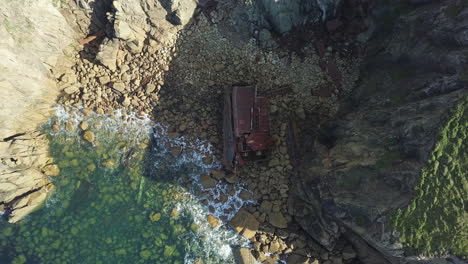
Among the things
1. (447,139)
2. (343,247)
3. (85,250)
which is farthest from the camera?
(85,250)

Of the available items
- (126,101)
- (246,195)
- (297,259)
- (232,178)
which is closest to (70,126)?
(126,101)

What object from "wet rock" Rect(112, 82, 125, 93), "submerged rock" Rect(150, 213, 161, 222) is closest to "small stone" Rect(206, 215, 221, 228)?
"submerged rock" Rect(150, 213, 161, 222)

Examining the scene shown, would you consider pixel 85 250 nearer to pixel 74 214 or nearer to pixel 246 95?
pixel 74 214

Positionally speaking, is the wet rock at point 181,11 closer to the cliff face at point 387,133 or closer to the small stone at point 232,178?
the small stone at point 232,178

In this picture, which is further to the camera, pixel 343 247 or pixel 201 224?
pixel 201 224

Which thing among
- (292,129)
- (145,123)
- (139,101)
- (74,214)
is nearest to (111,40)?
(139,101)

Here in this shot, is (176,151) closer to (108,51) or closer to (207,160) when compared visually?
(207,160)

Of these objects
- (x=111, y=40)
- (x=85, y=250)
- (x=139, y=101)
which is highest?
(x=111, y=40)
